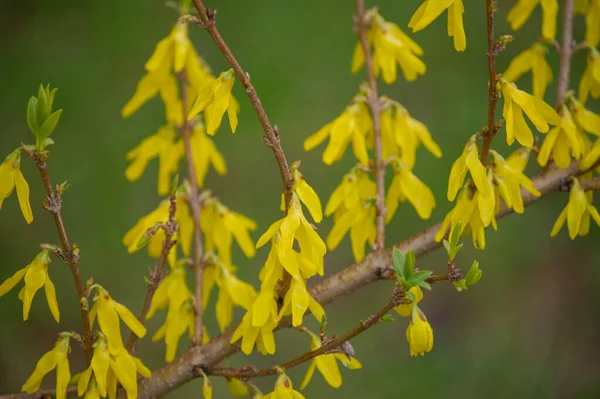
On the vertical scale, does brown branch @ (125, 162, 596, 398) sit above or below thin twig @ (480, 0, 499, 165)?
below

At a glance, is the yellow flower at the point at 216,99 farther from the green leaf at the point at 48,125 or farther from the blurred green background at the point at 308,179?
the blurred green background at the point at 308,179

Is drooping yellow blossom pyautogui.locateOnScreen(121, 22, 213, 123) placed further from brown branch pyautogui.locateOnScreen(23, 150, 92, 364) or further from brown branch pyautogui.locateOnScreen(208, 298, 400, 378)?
brown branch pyautogui.locateOnScreen(208, 298, 400, 378)

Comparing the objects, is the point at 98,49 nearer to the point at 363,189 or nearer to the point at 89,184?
the point at 89,184

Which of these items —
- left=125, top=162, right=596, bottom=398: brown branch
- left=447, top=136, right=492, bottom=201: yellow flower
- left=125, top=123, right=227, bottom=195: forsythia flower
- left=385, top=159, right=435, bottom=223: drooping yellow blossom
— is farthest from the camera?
left=125, top=123, right=227, bottom=195: forsythia flower

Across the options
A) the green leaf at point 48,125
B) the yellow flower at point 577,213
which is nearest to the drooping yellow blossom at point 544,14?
the yellow flower at point 577,213

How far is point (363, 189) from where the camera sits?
108 cm

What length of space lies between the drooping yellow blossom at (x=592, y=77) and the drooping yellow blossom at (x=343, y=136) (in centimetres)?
35

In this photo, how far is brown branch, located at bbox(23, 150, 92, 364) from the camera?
775 mm

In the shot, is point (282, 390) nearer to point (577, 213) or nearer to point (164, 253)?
point (164, 253)

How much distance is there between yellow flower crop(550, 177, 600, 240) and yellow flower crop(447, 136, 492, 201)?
0.15m

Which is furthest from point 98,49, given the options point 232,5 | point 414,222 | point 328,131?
point 328,131

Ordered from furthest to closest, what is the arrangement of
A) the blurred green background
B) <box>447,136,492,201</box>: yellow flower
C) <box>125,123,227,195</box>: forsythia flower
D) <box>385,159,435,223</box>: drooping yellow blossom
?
the blurred green background
<box>125,123,227,195</box>: forsythia flower
<box>385,159,435,223</box>: drooping yellow blossom
<box>447,136,492,201</box>: yellow flower

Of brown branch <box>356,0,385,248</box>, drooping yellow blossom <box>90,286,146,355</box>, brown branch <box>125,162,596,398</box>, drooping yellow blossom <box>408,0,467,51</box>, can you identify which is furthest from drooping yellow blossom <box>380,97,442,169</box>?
drooping yellow blossom <box>90,286,146,355</box>

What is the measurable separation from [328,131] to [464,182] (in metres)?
0.24
